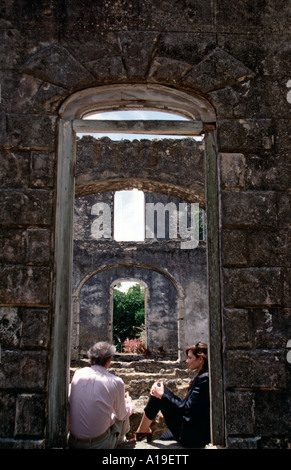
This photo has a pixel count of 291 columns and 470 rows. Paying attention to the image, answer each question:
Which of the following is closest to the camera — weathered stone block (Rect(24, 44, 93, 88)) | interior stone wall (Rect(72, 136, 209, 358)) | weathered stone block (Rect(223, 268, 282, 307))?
weathered stone block (Rect(223, 268, 282, 307))

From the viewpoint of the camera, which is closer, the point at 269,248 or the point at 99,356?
the point at 269,248

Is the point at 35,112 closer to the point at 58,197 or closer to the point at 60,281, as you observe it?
the point at 58,197

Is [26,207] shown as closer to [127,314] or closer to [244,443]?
[244,443]

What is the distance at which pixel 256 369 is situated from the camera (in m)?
3.13

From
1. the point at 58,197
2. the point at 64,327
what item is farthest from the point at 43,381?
the point at 58,197

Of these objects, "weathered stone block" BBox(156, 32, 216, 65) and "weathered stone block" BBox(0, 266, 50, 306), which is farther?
"weathered stone block" BBox(156, 32, 216, 65)

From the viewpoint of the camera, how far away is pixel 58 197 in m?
3.43

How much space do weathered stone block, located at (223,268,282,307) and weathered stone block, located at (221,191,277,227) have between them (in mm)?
354

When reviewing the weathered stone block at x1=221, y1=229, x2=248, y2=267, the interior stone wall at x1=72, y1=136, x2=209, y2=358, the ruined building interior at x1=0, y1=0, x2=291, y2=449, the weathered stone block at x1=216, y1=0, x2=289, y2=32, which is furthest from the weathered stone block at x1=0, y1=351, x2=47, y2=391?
the interior stone wall at x1=72, y1=136, x2=209, y2=358

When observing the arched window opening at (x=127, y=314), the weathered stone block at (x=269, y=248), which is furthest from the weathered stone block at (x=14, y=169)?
the arched window opening at (x=127, y=314)

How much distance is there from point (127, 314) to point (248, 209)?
85.8 feet

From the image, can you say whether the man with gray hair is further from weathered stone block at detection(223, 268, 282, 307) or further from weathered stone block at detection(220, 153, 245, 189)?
weathered stone block at detection(220, 153, 245, 189)

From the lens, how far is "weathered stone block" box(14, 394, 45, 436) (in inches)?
117

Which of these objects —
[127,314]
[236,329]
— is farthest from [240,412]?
[127,314]
